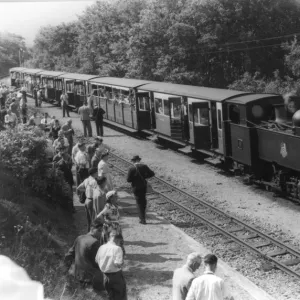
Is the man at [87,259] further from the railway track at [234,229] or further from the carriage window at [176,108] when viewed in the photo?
the carriage window at [176,108]

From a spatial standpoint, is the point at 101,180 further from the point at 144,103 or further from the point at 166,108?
the point at 144,103

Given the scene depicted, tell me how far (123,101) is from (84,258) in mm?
14733

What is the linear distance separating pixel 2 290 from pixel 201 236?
20.1 ft

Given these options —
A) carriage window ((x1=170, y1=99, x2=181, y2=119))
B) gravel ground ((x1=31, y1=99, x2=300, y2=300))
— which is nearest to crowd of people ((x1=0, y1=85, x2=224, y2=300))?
gravel ground ((x1=31, y1=99, x2=300, y2=300))

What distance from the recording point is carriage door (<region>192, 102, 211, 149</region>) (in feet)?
47.6

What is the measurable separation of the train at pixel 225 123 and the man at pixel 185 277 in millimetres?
5950

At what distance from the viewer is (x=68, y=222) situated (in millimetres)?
9594

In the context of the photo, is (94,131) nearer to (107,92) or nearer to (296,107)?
(107,92)

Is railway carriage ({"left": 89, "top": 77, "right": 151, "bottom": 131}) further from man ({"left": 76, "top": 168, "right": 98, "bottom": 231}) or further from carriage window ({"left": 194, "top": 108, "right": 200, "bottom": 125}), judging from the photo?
man ({"left": 76, "top": 168, "right": 98, "bottom": 231})

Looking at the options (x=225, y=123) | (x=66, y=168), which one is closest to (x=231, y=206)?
(x=225, y=123)

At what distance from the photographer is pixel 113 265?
575 cm

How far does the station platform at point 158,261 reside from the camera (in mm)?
6953

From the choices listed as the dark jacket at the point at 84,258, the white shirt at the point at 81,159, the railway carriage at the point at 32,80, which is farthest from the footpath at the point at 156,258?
the railway carriage at the point at 32,80

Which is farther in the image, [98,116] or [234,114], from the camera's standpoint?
[98,116]
